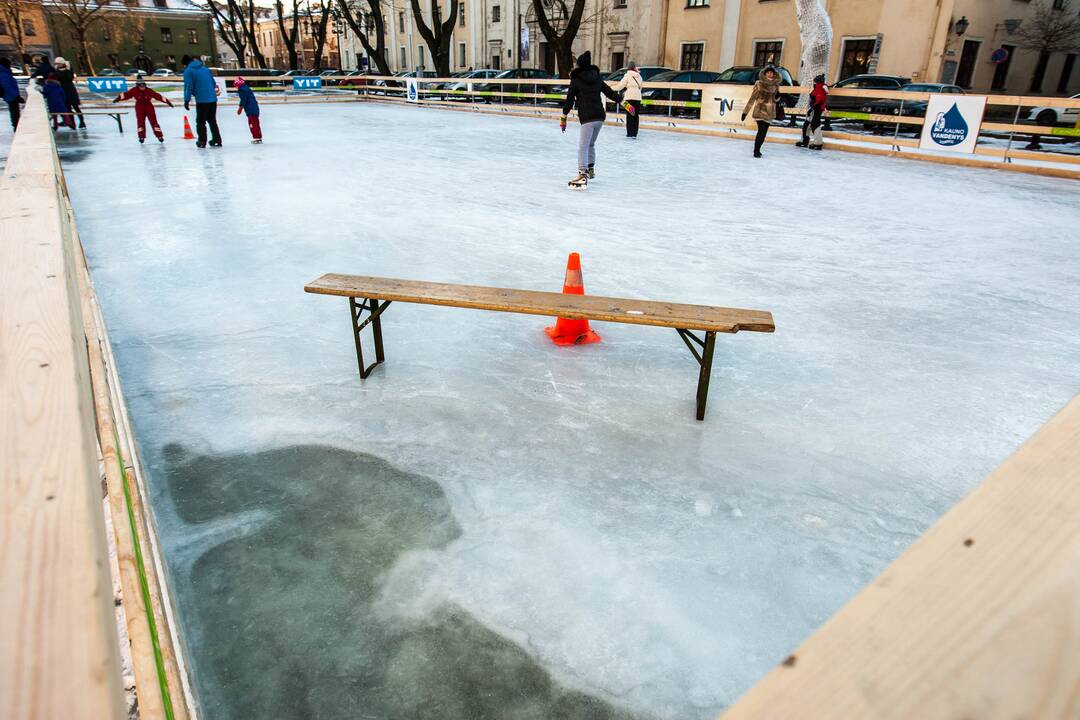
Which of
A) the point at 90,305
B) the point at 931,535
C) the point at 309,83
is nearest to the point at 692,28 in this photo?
the point at 309,83

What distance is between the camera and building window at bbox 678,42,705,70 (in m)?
29.1

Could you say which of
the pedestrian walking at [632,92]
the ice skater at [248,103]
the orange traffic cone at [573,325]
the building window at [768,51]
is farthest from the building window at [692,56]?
the orange traffic cone at [573,325]

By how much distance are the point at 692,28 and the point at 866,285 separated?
27.5 metres

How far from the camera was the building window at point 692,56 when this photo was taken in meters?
29.1

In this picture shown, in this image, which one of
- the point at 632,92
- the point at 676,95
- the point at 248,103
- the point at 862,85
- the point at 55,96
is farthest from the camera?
the point at 676,95

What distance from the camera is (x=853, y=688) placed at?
60 centimetres

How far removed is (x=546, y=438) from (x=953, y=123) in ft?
40.8

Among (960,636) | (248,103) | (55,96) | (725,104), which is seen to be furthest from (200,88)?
(960,636)

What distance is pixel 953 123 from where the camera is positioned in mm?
12148

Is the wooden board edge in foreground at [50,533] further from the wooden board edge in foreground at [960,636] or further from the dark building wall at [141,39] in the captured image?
the dark building wall at [141,39]

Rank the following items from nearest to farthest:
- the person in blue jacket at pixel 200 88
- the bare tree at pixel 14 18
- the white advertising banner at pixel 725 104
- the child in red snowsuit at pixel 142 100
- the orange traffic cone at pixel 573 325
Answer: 1. the orange traffic cone at pixel 573 325
2. the person in blue jacket at pixel 200 88
3. the child in red snowsuit at pixel 142 100
4. the white advertising banner at pixel 725 104
5. the bare tree at pixel 14 18

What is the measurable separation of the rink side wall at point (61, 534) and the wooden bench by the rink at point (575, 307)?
160 cm

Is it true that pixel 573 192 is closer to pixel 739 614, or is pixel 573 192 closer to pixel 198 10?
pixel 739 614

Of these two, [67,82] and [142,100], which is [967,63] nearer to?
[142,100]
